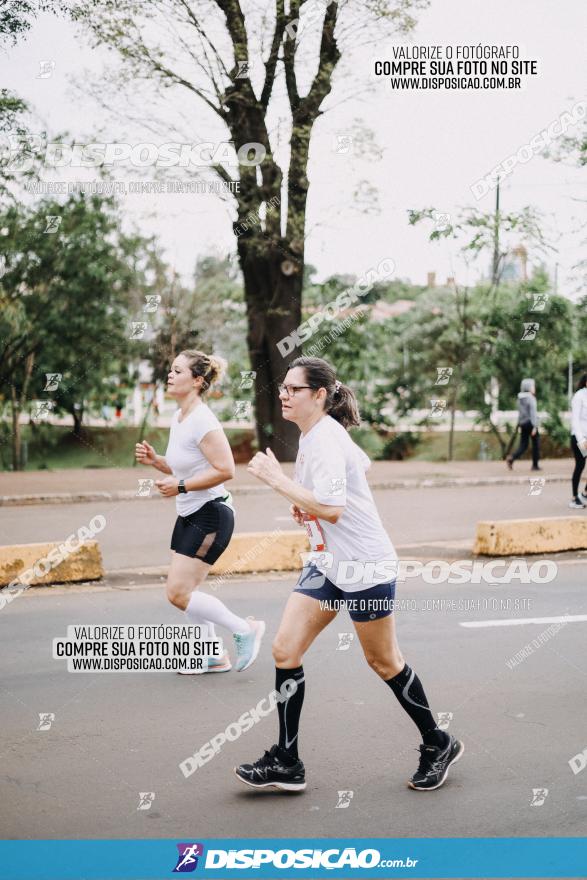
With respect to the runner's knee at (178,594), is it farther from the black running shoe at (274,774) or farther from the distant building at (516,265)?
the distant building at (516,265)

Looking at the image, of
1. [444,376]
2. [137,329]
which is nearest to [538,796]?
[137,329]

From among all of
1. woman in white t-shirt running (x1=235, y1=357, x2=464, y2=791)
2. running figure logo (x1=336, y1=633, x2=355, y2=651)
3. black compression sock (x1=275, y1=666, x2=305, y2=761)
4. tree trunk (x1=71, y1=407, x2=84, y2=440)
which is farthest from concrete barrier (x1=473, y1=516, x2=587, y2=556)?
tree trunk (x1=71, y1=407, x2=84, y2=440)

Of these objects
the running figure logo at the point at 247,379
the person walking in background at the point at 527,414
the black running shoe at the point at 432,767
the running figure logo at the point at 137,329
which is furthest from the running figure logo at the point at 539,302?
the black running shoe at the point at 432,767

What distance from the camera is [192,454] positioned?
18.6ft

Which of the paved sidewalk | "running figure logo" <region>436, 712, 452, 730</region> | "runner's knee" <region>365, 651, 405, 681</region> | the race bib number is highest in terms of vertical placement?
the race bib number

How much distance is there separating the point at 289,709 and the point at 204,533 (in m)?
1.63

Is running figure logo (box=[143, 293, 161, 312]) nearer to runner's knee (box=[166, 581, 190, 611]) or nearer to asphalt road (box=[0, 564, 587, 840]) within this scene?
asphalt road (box=[0, 564, 587, 840])

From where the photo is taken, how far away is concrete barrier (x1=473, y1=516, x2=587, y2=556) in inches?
381

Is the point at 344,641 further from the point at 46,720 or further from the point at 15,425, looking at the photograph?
the point at 15,425

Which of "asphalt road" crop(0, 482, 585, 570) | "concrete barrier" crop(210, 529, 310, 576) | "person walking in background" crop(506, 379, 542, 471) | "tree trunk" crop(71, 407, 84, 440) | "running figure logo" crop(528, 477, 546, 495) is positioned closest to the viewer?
"concrete barrier" crop(210, 529, 310, 576)

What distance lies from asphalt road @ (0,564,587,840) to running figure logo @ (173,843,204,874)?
97 mm

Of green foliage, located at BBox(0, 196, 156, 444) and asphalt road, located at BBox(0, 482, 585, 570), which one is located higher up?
green foliage, located at BBox(0, 196, 156, 444)

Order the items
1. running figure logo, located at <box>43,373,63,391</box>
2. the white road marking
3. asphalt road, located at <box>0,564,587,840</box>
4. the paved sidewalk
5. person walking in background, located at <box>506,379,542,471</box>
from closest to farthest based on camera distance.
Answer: asphalt road, located at <box>0,564,587,840</box> < the white road marking < the paved sidewalk < person walking in background, located at <box>506,379,542,471</box> < running figure logo, located at <box>43,373,63,391</box>

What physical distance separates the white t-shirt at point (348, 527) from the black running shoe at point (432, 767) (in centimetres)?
77
